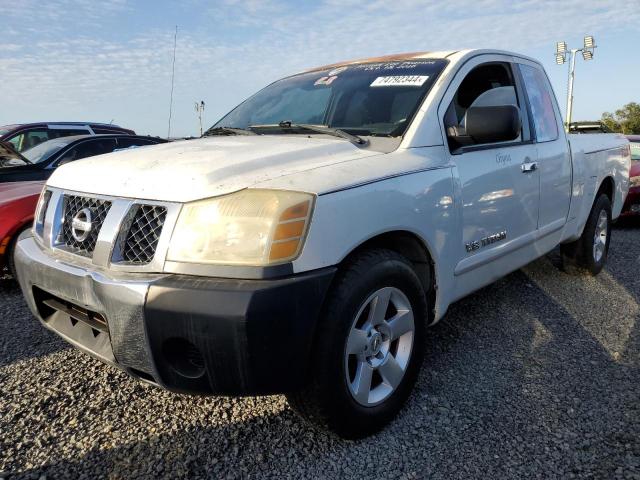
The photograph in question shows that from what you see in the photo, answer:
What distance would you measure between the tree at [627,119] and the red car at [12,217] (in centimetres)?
3732

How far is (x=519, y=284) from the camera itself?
432 centimetres

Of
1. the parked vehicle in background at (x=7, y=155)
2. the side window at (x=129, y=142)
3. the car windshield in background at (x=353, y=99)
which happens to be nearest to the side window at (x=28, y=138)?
the side window at (x=129, y=142)

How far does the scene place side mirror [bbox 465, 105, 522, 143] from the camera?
8.14 ft

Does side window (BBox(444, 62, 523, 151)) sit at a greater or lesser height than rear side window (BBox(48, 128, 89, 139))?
greater

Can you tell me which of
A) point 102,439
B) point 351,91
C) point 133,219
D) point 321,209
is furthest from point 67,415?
point 351,91

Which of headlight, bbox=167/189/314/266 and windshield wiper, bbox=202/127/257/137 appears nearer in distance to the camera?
headlight, bbox=167/189/314/266

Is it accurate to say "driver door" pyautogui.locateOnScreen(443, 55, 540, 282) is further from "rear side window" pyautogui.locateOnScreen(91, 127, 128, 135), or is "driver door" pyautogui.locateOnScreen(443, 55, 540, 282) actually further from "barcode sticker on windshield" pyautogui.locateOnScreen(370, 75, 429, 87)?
"rear side window" pyautogui.locateOnScreen(91, 127, 128, 135)

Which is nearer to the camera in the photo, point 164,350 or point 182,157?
point 164,350

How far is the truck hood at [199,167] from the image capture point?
6.02ft

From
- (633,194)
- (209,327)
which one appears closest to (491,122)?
(209,327)

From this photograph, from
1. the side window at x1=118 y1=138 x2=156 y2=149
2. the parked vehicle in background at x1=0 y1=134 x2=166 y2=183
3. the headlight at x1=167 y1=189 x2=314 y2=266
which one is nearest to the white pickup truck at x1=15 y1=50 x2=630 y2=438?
the headlight at x1=167 y1=189 x2=314 y2=266

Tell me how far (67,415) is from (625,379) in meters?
2.76

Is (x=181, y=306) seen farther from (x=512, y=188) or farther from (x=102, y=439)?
(x=512, y=188)

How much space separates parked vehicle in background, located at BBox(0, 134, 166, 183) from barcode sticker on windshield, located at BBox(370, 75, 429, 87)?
121 inches
